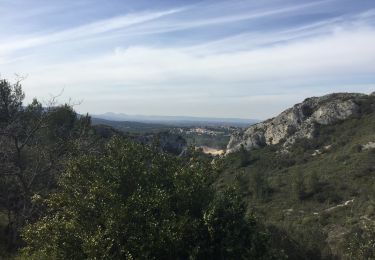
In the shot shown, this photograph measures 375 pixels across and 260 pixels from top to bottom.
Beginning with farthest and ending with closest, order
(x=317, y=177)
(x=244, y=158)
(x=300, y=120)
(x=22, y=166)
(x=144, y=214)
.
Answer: (x=300, y=120)
(x=244, y=158)
(x=317, y=177)
(x=22, y=166)
(x=144, y=214)

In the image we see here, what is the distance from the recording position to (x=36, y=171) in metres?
21.4

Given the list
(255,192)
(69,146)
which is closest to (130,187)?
(69,146)

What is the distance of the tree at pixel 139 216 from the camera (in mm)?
12656

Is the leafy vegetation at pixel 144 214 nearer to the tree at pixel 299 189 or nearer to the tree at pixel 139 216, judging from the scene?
Answer: the tree at pixel 139 216

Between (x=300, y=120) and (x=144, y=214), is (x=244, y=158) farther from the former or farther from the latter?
(x=144, y=214)

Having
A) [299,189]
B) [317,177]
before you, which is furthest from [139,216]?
[317,177]

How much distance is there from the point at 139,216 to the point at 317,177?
2110 inches

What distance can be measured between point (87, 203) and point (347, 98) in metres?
94.1

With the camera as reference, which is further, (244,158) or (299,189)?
(244,158)

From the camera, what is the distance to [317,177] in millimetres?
63062

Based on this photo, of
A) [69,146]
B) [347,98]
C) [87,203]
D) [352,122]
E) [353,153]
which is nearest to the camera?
[87,203]

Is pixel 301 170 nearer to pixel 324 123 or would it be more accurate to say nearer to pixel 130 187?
pixel 324 123

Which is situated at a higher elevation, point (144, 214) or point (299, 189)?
point (144, 214)

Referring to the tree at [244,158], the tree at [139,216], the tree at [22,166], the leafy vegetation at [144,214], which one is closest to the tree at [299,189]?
the tree at [244,158]
